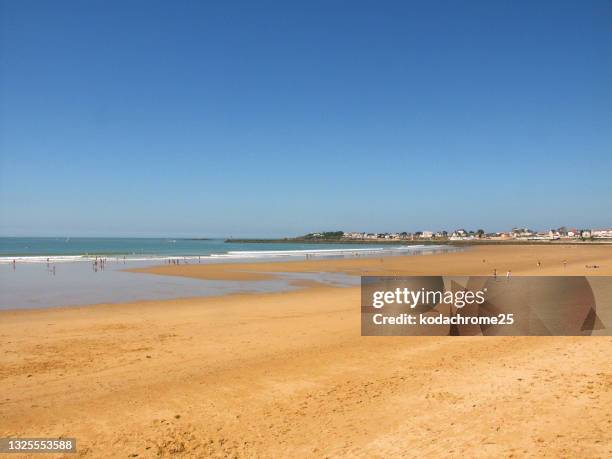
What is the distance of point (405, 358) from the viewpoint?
8.85 m

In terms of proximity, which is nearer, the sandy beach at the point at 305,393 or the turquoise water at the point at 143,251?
the sandy beach at the point at 305,393

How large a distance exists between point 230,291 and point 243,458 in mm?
17080

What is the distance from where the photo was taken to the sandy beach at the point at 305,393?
529 cm

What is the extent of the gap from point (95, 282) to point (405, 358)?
2259 cm

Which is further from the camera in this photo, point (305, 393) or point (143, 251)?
point (143, 251)

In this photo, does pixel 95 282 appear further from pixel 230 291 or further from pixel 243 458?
pixel 243 458

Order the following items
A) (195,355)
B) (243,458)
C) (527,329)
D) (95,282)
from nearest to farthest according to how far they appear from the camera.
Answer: (243,458) < (195,355) < (527,329) < (95,282)

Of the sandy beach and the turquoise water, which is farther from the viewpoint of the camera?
the turquoise water

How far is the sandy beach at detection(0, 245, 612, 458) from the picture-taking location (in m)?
5.29

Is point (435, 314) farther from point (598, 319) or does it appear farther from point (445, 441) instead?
point (445, 441)

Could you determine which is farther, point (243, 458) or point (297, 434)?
point (297, 434)

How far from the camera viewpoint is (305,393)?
6.99m

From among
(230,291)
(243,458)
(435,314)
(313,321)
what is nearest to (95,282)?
(230,291)

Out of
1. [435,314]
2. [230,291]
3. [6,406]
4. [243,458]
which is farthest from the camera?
[230,291]
